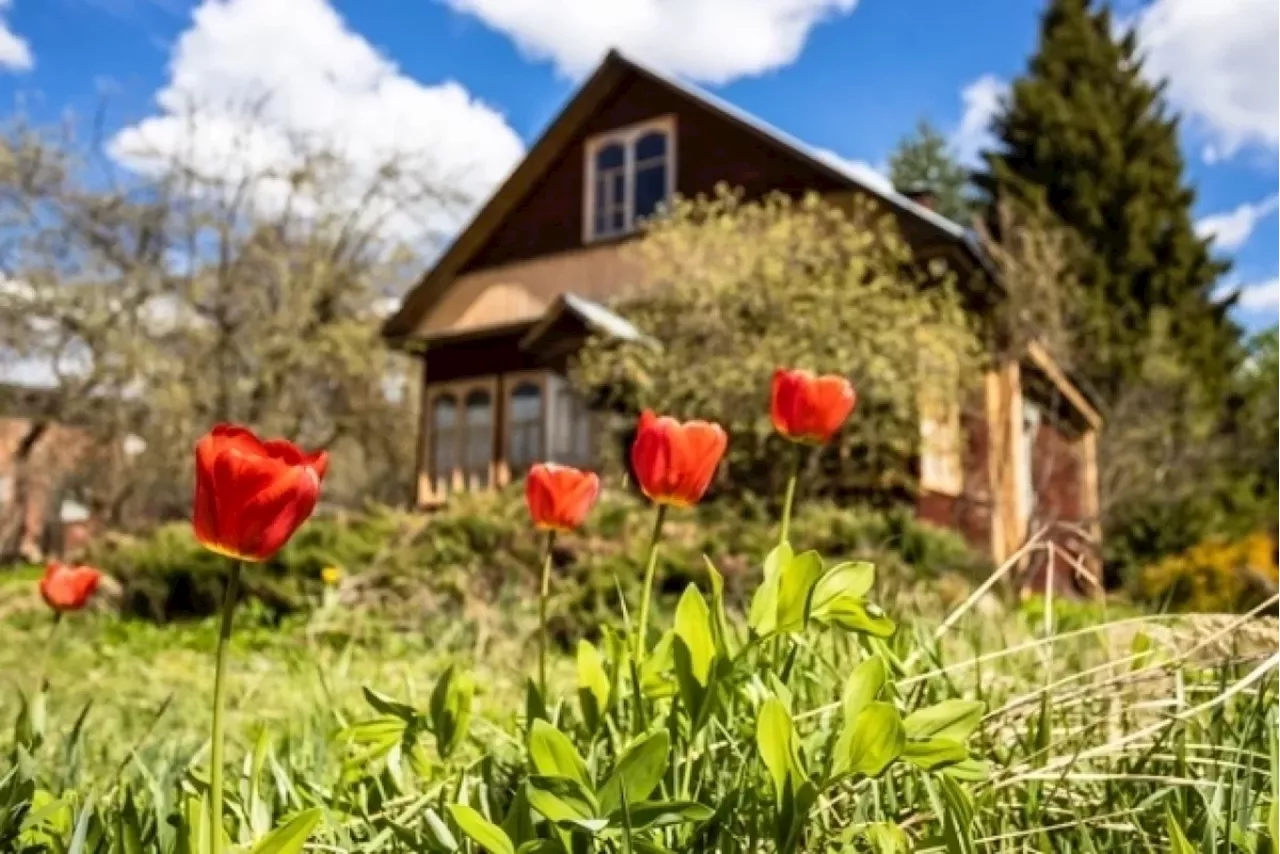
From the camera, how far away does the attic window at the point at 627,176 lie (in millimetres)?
18453

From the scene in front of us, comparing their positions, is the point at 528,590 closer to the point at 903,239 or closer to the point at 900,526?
the point at 900,526

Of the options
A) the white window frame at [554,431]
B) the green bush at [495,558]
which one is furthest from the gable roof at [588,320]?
the green bush at [495,558]

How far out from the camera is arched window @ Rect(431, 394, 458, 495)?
19594mm

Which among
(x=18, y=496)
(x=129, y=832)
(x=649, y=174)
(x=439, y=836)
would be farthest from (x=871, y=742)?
(x=18, y=496)

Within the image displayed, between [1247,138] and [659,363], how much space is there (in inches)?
485

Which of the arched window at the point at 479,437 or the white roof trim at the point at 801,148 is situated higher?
the white roof trim at the point at 801,148

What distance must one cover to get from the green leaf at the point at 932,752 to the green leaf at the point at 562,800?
0.30 metres

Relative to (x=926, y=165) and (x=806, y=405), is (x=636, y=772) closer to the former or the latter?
(x=806, y=405)

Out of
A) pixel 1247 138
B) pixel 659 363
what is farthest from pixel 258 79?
pixel 1247 138

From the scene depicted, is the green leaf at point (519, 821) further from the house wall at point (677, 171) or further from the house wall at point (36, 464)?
the house wall at point (36, 464)

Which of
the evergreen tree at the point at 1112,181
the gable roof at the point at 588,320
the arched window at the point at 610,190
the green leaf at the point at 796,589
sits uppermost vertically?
the evergreen tree at the point at 1112,181

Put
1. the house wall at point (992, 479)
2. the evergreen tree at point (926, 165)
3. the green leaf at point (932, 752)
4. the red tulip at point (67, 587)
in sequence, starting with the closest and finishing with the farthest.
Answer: the green leaf at point (932, 752) < the red tulip at point (67, 587) < the house wall at point (992, 479) < the evergreen tree at point (926, 165)

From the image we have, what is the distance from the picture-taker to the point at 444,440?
19969 millimetres

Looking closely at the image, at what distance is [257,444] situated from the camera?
104 cm
